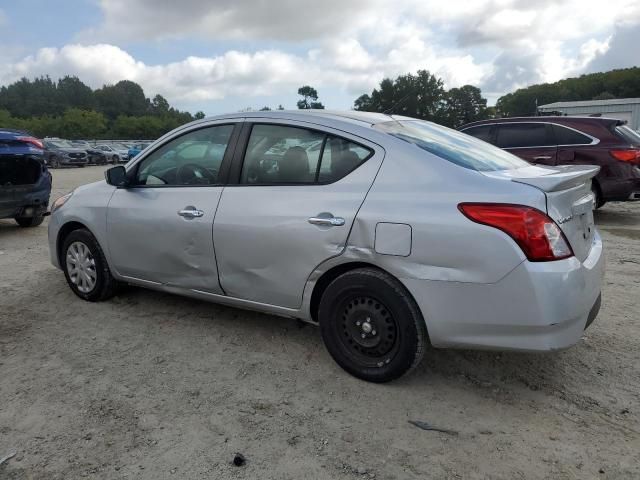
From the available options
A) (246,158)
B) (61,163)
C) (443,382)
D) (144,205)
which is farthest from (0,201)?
(61,163)

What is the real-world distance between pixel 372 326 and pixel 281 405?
2.21 ft

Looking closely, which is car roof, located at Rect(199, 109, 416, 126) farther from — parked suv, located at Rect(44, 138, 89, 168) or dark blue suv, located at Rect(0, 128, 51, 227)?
parked suv, located at Rect(44, 138, 89, 168)

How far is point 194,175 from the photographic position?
3809mm

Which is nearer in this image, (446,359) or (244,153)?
(446,359)

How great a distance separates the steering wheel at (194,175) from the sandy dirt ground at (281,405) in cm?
111

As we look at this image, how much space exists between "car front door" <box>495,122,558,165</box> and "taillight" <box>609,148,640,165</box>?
89 centimetres

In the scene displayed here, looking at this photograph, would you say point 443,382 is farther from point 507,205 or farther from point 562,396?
point 507,205

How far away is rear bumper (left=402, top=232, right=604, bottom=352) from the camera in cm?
251

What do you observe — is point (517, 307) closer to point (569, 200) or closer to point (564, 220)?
point (564, 220)

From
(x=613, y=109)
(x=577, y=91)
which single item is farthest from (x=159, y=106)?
(x=613, y=109)

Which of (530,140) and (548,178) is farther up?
(530,140)

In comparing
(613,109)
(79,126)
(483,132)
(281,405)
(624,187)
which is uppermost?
(613,109)

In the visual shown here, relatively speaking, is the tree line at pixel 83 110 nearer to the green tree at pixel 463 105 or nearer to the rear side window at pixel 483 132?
the green tree at pixel 463 105

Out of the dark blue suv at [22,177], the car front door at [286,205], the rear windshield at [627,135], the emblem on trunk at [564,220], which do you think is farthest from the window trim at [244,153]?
the rear windshield at [627,135]
